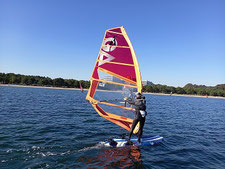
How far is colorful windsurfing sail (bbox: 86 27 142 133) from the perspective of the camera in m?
9.30

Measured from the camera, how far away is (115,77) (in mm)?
9867

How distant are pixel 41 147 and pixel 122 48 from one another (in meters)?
8.21

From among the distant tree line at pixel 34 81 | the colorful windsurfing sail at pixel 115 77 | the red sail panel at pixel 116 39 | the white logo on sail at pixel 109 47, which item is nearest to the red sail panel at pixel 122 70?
the colorful windsurfing sail at pixel 115 77

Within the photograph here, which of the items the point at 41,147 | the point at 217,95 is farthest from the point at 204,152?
the point at 217,95

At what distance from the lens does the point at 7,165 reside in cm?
631

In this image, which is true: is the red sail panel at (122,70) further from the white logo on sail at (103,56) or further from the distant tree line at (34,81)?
the distant tree line at (34,81)

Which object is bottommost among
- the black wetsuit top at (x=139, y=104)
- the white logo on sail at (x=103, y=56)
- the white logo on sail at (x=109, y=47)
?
the black wetsuit top at (x=139, y=104)

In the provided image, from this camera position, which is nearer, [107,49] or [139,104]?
[139,104]

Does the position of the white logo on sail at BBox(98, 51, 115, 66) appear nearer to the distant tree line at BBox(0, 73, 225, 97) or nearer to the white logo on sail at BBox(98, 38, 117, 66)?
the white logo on sail at BBox(98, 38, 117, 66)

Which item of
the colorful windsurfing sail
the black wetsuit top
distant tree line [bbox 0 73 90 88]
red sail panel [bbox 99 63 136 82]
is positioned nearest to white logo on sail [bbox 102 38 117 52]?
the colorful windsurfing sail

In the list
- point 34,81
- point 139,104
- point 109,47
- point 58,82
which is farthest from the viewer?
point 58,82

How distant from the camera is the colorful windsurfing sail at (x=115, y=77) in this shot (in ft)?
30.5

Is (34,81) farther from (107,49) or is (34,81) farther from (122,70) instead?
(122,70)

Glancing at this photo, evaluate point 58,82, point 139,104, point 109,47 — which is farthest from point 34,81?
point 139,104
